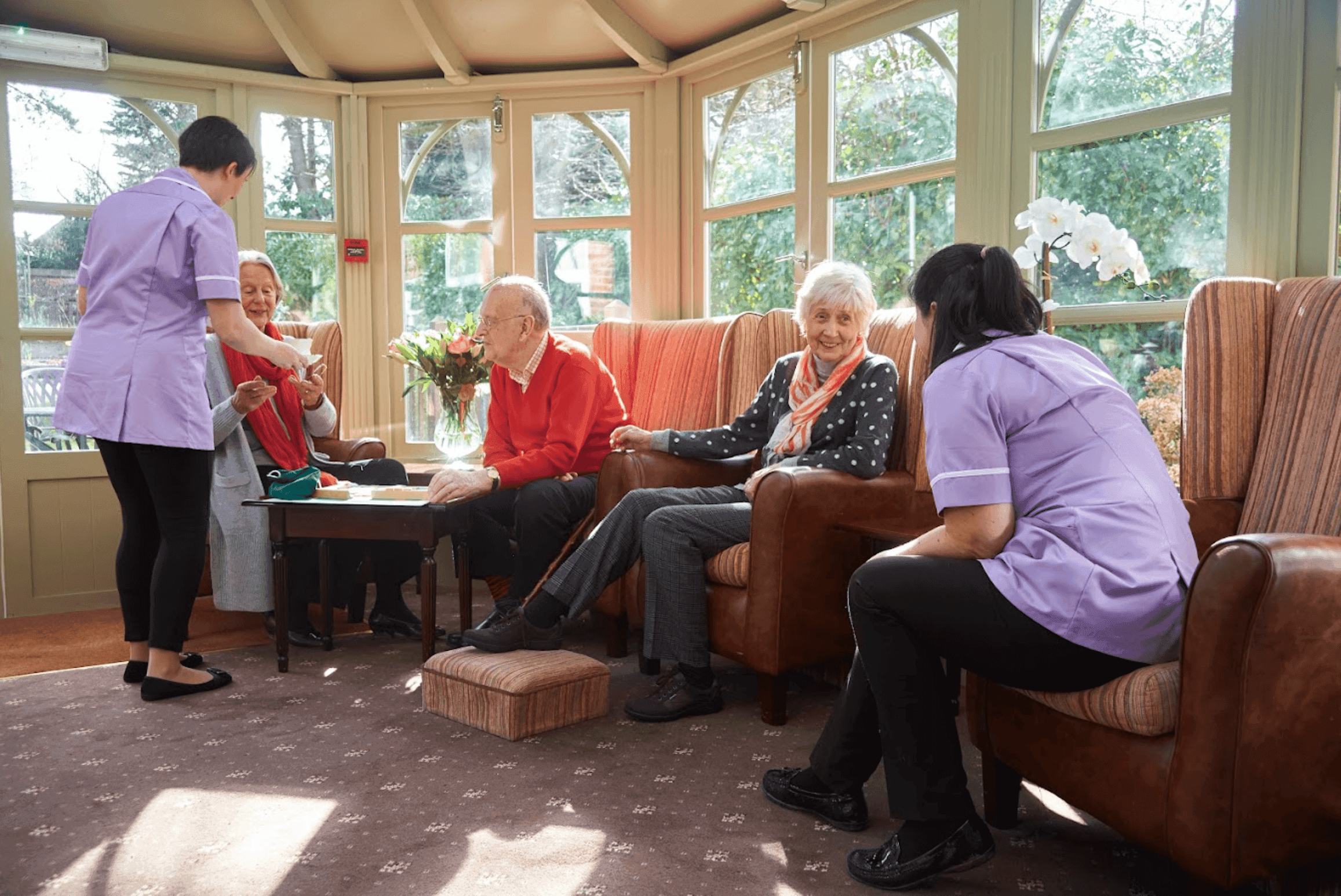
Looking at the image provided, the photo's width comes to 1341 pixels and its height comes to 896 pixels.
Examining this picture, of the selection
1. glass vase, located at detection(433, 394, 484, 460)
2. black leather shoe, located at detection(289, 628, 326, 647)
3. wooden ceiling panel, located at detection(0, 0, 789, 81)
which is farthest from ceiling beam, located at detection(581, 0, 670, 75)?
black leather shoe, located at detection(289, 628, 326, 647)

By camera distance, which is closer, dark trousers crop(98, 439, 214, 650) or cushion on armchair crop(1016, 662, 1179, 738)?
cushion on armchair crop(1016, 662, 1179, 738)

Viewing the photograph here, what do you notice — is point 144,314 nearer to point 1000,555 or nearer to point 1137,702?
point 1000,555

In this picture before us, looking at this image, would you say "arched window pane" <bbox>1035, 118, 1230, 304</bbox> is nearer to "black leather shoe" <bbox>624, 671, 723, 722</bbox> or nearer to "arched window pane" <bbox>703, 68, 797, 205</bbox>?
"arched window pane" <bbox>703, 68, 797, 205</bbox>

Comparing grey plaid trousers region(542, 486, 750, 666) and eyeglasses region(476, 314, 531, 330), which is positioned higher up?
eyeglasses region(476, 314, 531, 330)

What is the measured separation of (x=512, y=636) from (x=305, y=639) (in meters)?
1.06

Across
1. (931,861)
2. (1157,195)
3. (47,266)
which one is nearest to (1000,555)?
(931,861)

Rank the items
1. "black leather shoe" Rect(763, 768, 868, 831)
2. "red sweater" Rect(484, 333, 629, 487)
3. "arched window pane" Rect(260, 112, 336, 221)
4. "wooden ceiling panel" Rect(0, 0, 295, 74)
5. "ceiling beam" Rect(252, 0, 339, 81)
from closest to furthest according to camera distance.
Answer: "black leather shoe" Rect(763, 768, 868, 831) → "red sweater" Rect(484, 333, 629, 487) → "wooden ceiling panel" Rect(0, 0, 295, 74) → "ceiling beam" Rect(252, 0, 339, 81) → "arched window pane" Rect(260, 112, 336, 221)

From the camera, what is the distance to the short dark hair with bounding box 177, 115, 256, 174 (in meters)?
2.66

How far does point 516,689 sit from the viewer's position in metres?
2.36

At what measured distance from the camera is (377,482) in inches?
138

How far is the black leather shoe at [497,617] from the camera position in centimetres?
268

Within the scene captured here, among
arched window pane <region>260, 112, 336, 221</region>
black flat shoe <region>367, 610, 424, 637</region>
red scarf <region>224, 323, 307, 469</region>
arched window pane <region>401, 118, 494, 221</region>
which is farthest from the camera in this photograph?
arched window pane <region>401, 118, 494, 221</region>

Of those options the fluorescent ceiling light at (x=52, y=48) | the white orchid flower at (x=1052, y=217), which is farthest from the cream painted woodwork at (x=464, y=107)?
the white orchid flower at (x=1052, y=217)

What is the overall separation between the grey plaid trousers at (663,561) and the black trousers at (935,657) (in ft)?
2.89
